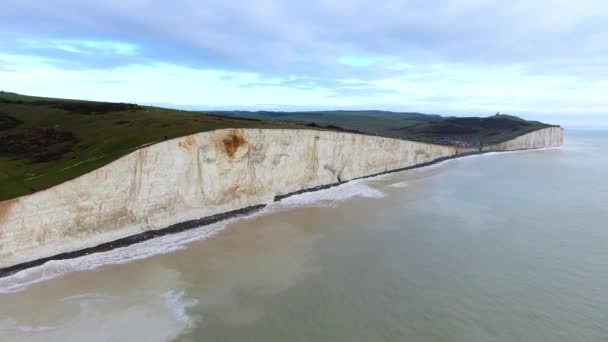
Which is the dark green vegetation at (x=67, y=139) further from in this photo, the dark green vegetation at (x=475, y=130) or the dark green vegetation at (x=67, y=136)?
the dark green vegetation at (x=475, y=130)

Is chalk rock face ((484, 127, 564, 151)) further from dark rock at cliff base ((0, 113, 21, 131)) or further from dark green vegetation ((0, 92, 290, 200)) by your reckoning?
dark rock at cliff base ((0, 113, 21, 131))

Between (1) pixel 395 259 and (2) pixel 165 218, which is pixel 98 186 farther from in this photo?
(1) pixel 395 259

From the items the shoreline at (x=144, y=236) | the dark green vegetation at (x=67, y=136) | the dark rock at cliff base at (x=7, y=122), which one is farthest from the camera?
the dark rock at cliff base at (x=7, y=122)

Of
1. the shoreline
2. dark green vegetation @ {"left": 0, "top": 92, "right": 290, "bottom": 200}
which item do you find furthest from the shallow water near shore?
dark green vegetation @ {"left": 0, "top": 92, "right": 290, "bottom": 200}

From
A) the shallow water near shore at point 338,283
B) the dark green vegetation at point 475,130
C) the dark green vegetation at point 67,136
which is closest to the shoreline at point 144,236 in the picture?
the shallow water near shore at point 338,283

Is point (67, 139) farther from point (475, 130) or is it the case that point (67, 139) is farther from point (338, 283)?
point (475, 130)

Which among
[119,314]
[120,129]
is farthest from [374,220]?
[120,129]

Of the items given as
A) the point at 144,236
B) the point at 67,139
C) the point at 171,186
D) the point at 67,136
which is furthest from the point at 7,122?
the point at 144,236
